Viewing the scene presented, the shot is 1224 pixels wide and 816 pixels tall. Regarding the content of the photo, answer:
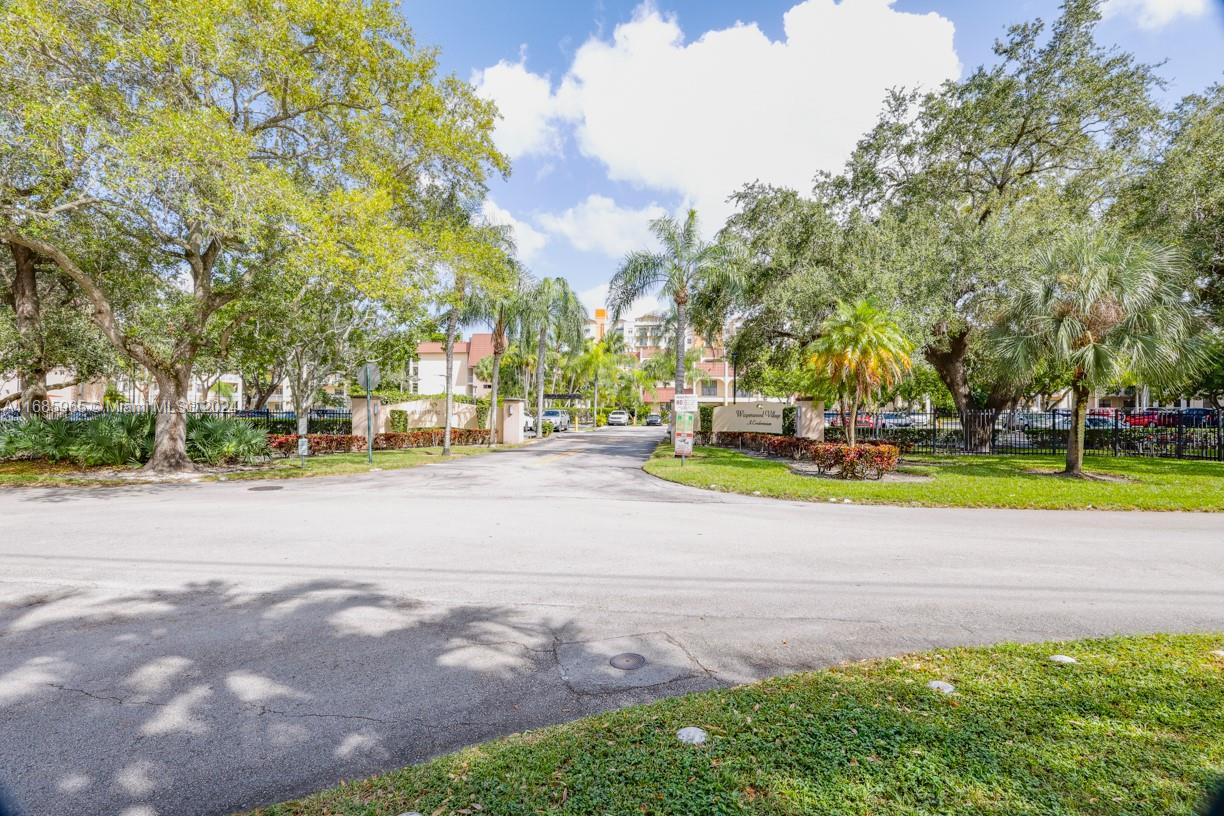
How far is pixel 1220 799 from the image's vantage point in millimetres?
1088

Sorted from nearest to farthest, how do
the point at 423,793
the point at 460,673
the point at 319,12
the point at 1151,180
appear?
the point at 423,793, the point at 460,673, the point at 319,12, the point at 1151,180

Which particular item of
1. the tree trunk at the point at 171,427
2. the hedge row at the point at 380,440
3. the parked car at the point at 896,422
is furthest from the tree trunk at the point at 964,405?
the tree trunk at the point at 171,427

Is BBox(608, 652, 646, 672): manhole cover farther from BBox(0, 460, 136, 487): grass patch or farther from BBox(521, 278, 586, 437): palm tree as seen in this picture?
BBox(521, 278, 586, 437): palm tree

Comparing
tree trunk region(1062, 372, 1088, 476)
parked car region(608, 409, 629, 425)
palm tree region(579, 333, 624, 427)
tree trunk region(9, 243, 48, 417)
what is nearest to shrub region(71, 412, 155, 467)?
tree trunk region(9, 243, 48, 417)

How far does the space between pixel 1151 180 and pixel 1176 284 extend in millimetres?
4562

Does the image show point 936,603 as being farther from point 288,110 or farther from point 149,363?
point 149,363

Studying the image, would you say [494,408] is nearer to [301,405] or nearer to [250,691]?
[301,405]

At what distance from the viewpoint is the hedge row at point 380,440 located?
20.8m

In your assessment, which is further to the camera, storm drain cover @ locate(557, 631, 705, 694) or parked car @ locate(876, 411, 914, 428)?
parked car @ locate(876, 411, 914, 428)

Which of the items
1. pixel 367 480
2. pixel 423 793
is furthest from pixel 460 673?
pixel 367 480

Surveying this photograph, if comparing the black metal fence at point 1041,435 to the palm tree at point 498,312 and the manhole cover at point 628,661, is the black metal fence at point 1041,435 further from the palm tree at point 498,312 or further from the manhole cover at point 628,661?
the manhole cover at point 628,661

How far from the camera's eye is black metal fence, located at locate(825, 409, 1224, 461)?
2038 cm

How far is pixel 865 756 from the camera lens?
2.59 meters

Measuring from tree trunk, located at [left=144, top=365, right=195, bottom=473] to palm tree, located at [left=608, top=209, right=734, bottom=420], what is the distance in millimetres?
14424
